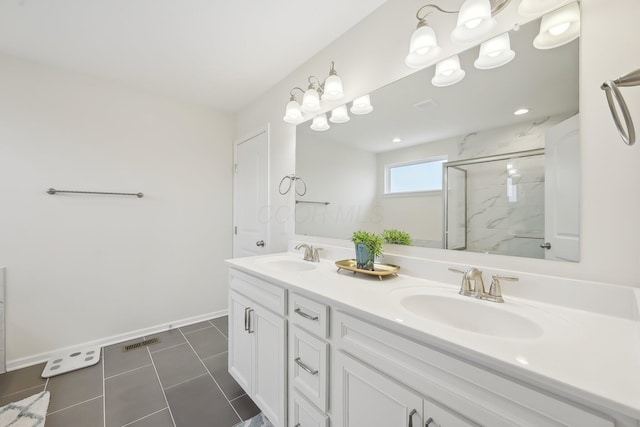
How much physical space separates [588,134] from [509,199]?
30 centimetres

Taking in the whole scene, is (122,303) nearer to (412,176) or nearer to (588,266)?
(412,176)

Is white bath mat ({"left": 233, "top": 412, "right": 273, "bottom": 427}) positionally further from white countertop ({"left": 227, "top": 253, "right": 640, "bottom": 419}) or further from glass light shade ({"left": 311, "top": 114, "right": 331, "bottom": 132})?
glass light shade ({"left": 311, "top": 114, "right": 331, "bottom": 132})

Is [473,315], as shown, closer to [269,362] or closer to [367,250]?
[367,250]

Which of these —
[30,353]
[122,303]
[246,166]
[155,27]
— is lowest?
[30,353]

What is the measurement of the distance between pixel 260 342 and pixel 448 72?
1657 mm

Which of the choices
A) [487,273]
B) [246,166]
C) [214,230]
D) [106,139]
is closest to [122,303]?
[214,230]

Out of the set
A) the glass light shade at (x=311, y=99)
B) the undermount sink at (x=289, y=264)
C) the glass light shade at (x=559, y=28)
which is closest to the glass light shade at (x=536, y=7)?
the glass light shade at (x=559, y=28)

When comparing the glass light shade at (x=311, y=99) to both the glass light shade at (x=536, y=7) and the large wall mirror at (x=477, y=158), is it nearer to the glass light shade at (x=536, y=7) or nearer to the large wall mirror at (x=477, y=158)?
the large wall mirror at (x=477, y=158)

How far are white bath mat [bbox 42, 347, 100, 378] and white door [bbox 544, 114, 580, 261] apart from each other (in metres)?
2.96

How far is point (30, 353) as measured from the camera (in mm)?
1927

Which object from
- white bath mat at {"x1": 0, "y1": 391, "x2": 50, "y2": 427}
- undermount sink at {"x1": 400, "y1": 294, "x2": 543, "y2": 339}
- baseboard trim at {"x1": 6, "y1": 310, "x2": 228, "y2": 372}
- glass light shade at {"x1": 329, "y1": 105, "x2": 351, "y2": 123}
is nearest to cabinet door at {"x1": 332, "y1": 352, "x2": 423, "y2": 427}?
undermount sink at {"x1": 400, "y1": 294, "x2": 543, "y2": 339}

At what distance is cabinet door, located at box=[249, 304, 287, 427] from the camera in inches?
47.4

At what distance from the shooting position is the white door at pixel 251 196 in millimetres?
2412

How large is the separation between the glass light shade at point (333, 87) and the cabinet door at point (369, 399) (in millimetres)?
1458
